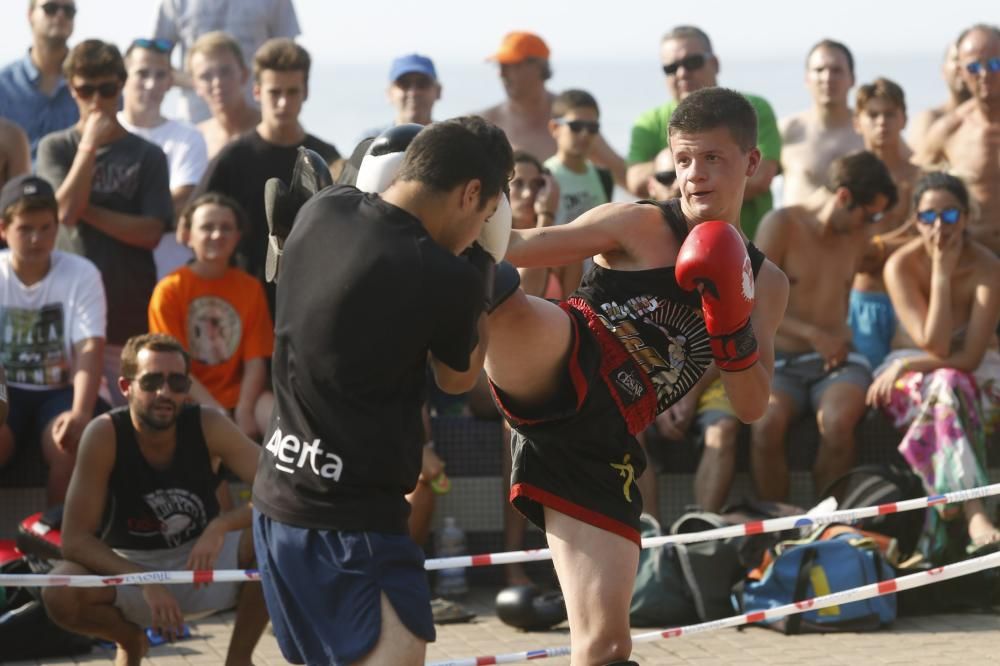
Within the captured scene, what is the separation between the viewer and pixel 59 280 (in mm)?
7504

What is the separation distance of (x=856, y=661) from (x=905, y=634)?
66 cm

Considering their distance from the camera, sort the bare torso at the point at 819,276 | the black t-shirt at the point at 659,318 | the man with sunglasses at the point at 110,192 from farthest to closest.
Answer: the bare torso at the point at 819,276 → the man with sunglasses at the point at 110,192 → the black t-shirt at the point at 659,318

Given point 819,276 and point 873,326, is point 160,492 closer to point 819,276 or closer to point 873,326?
point 819,276

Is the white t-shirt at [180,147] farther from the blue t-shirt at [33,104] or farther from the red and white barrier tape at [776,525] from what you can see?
the red and white barrier tape at [776,525]

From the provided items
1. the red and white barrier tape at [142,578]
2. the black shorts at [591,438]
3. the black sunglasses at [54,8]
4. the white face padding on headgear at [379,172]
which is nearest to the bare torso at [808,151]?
the black sunglasses at [54,8]

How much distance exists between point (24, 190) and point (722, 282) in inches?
163

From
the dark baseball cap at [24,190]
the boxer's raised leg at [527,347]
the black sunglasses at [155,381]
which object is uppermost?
the dark baseball cap at [24,190]

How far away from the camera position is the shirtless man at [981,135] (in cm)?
875

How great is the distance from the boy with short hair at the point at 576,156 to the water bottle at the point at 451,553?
1871 mm

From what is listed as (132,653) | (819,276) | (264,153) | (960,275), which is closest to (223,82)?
(264,153)

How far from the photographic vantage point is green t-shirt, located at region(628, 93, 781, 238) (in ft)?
29.0

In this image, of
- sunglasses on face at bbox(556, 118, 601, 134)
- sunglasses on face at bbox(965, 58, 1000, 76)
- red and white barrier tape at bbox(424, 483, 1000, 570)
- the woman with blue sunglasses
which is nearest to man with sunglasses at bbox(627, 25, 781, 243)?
sunglasses on face at bbox(556, 118, 601, 134)

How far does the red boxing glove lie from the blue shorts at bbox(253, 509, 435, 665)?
111 centimetres

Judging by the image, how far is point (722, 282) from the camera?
434 cm
